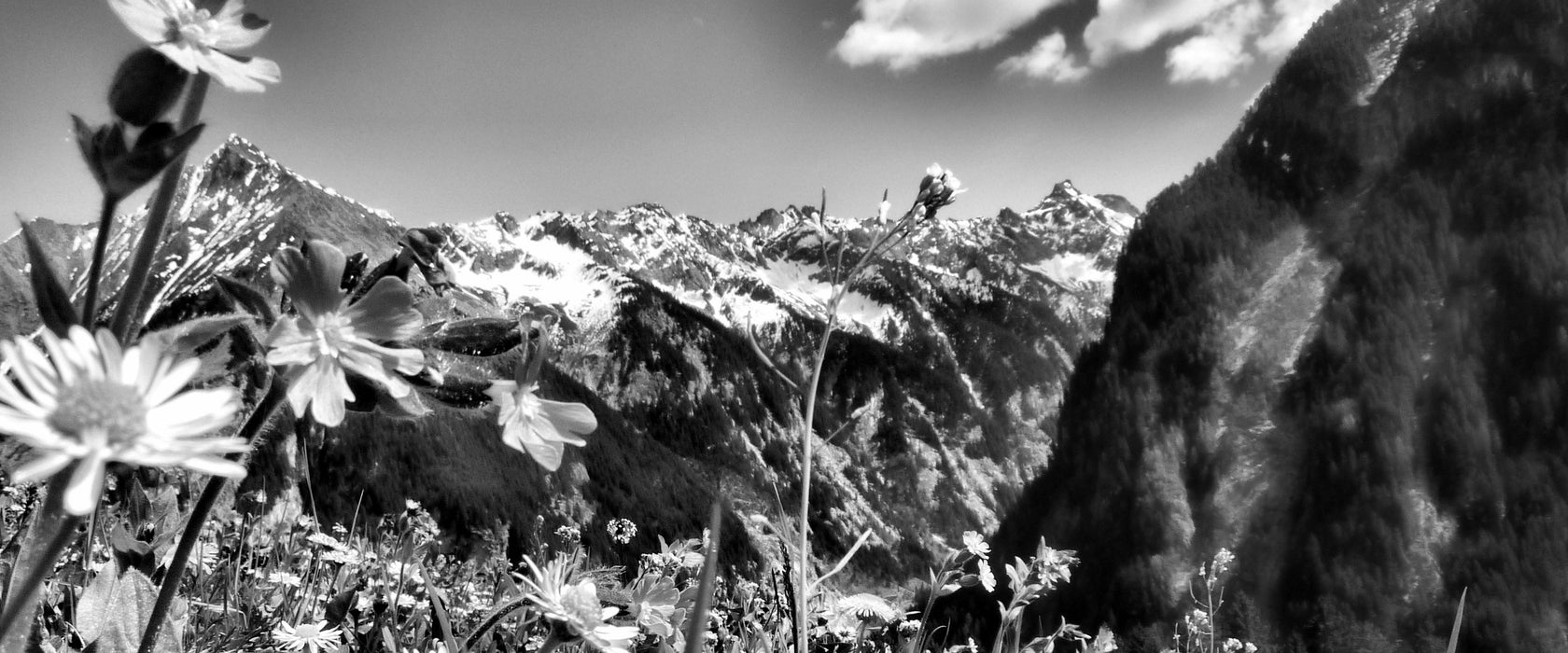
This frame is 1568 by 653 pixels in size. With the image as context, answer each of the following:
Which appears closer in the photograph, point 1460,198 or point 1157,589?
point 1157,589

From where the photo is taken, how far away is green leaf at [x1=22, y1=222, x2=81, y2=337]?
676 millimetres

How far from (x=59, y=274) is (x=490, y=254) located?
193506mm

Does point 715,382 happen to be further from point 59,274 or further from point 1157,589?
point 59,274

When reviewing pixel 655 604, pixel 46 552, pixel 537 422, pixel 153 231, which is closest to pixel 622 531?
pixel 655 604

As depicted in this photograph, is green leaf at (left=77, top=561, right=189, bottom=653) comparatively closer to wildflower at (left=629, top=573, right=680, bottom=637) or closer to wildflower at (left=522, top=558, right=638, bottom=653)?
wildflower at (left=522, top=558, right=638, bottom=653)

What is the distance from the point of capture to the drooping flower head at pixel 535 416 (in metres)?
0.90

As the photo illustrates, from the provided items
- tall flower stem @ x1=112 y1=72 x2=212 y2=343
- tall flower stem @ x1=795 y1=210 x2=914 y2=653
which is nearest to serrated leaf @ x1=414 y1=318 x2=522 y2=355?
tall flower stem @ x1=112 y1=72 x2=212 y2=343

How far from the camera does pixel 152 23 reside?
743 millimetres

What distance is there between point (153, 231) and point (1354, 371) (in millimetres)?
42304

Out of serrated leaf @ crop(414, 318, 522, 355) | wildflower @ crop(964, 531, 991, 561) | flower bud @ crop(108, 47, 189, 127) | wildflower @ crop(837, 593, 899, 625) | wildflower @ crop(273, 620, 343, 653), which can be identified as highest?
flower bud @ crop(108, 47, 189, 127)

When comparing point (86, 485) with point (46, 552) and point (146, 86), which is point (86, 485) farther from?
point (146, 86)

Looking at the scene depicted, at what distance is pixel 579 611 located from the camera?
1.07 meters

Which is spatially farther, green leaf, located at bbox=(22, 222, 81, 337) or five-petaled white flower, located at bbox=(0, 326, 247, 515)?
green leaf, located at bbox=(22, 222, 81, 337)

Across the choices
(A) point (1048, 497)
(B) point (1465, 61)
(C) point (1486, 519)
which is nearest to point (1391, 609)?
(C) point (1486, 519)
